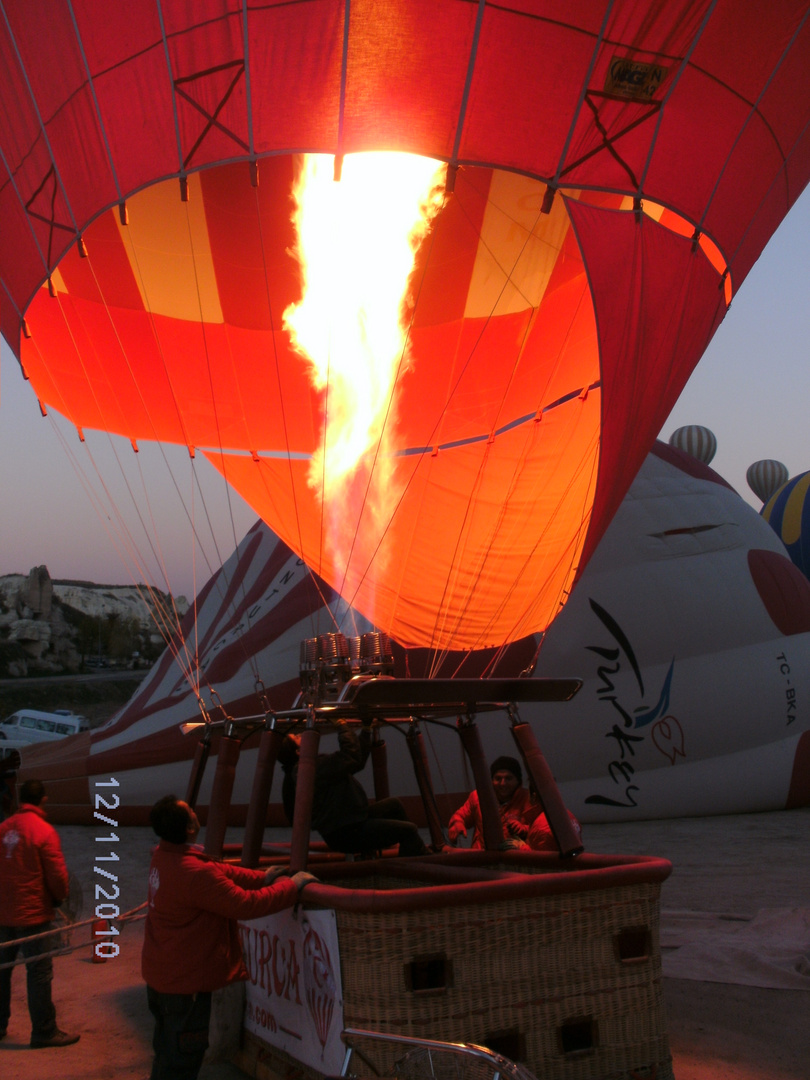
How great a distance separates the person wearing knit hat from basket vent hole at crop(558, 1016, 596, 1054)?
1154mm

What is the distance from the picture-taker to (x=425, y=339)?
17.9ft

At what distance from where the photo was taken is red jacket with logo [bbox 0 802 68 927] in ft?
12.1

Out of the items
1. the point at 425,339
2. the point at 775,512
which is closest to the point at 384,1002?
the point at 425,339

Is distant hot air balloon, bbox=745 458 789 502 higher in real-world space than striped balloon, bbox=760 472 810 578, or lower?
higher

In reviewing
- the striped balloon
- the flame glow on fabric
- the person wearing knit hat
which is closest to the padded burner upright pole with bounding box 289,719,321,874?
the person wearing knit hat

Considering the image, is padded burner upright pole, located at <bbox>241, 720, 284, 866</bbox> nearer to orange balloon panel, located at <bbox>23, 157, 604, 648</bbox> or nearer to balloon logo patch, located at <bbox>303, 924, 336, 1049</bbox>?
balloon logo patch, located at <bbox>303, 924, 336, 1049</bbox>

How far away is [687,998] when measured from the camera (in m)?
3.67

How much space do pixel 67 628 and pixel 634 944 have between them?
43461 mm

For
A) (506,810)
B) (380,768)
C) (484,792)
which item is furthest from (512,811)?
(484,792)

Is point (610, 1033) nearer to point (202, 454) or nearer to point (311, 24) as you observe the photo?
point (311, 24)

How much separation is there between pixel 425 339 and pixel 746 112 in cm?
208

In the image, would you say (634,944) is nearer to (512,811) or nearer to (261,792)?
(261,792)

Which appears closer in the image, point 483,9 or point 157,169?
point 483,9
